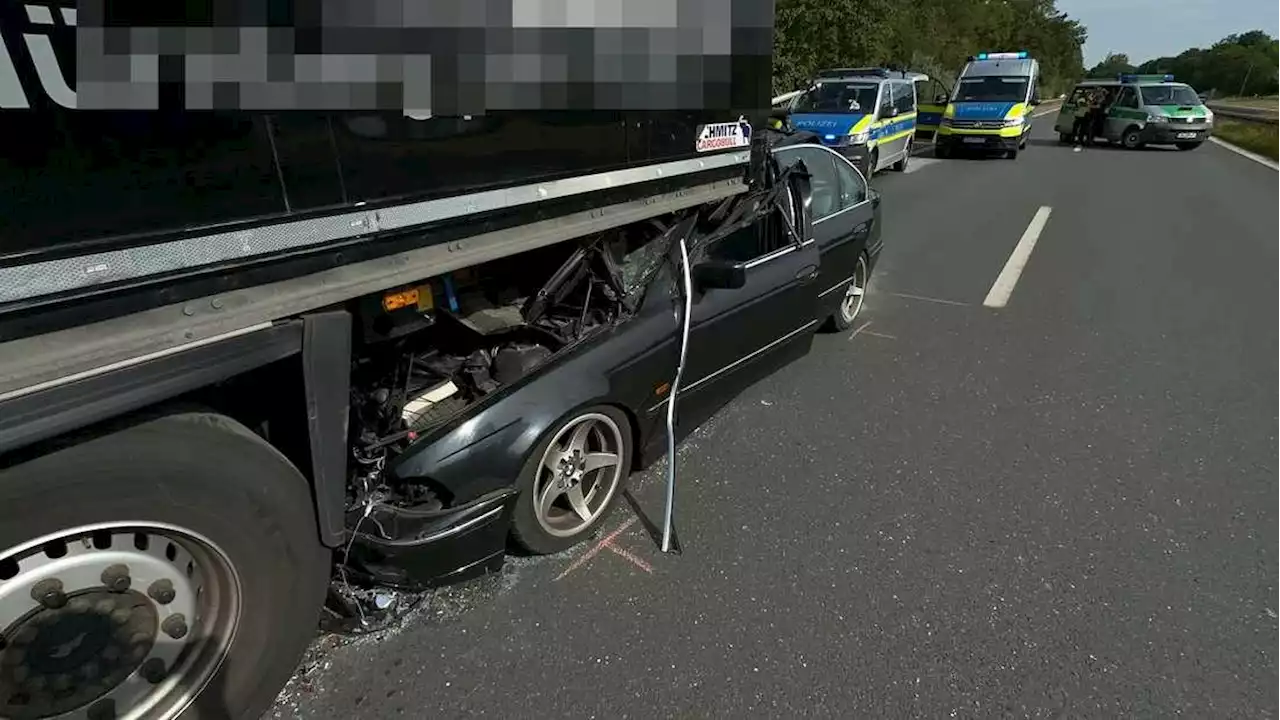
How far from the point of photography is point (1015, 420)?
13.5 feet

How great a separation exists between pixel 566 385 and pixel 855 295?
3.41 meters

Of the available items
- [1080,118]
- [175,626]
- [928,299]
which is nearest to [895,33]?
[1080,118]

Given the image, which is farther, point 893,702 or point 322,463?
point 893,702

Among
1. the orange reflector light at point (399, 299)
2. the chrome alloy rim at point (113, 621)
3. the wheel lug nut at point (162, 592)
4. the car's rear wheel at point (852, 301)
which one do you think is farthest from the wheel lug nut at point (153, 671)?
the car's rear wheel at point (852, 301)

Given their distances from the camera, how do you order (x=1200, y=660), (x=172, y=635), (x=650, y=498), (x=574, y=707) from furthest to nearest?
(x=650, y=498) < (x=1200, y=660) < (x=574, y=707) < (x=172, y=635)

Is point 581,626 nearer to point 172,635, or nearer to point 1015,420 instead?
point 172,635

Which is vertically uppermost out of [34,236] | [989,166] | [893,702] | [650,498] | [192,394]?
[989,166]

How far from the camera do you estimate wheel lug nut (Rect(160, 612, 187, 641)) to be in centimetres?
188

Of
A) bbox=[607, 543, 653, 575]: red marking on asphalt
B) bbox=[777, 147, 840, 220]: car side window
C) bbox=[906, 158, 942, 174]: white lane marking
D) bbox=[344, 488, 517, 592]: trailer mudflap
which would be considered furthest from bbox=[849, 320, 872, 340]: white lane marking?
bbox=[906, 158, 942, 174]: white lane marking

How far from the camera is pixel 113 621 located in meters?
1.82

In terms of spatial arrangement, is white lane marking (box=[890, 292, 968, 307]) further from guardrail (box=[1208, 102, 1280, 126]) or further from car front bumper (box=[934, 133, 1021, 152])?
guardrail (box=[1208, 102, 1280, 126])

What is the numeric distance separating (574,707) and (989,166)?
666 inches

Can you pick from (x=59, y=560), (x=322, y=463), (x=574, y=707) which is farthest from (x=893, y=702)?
(x=59, y=560)

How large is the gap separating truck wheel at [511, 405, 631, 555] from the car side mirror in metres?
0.72
